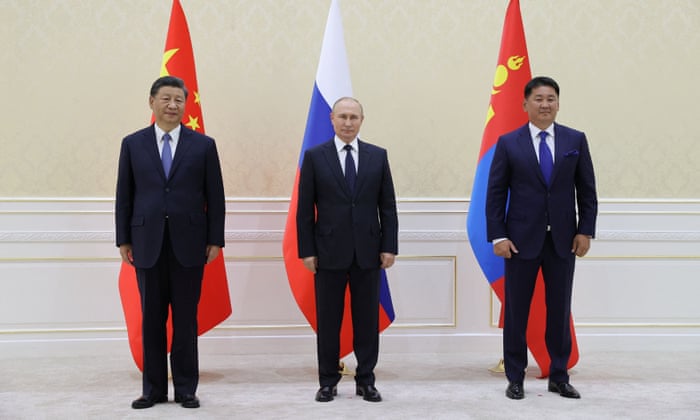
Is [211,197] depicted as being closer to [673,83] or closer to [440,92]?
[440,92]

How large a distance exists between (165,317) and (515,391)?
5.71 feet

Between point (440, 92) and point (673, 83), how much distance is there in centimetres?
159

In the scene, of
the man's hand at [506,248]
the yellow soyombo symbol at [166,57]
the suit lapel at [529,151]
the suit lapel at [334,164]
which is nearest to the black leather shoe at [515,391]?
the man's hand at [506,248]

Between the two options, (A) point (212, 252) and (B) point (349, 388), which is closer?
(A) point (212, 252)

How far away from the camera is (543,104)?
3314 millimetres

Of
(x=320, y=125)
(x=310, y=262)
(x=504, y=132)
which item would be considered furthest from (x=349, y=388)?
(x=504, y=132)

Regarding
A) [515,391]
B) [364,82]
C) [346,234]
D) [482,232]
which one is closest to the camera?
[346,234]

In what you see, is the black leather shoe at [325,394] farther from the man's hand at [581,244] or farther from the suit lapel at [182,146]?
the man's hand at [581,244]

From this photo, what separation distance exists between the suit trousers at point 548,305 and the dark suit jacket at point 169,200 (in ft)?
4.79

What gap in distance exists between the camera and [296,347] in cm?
447

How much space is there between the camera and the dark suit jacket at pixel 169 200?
10.3 ft

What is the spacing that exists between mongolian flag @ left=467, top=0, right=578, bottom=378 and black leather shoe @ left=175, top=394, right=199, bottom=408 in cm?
173

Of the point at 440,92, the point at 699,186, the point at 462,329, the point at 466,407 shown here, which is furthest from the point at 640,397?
the point at 440,92

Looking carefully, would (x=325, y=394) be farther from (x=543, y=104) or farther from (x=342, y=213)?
(x=543, y=104)
